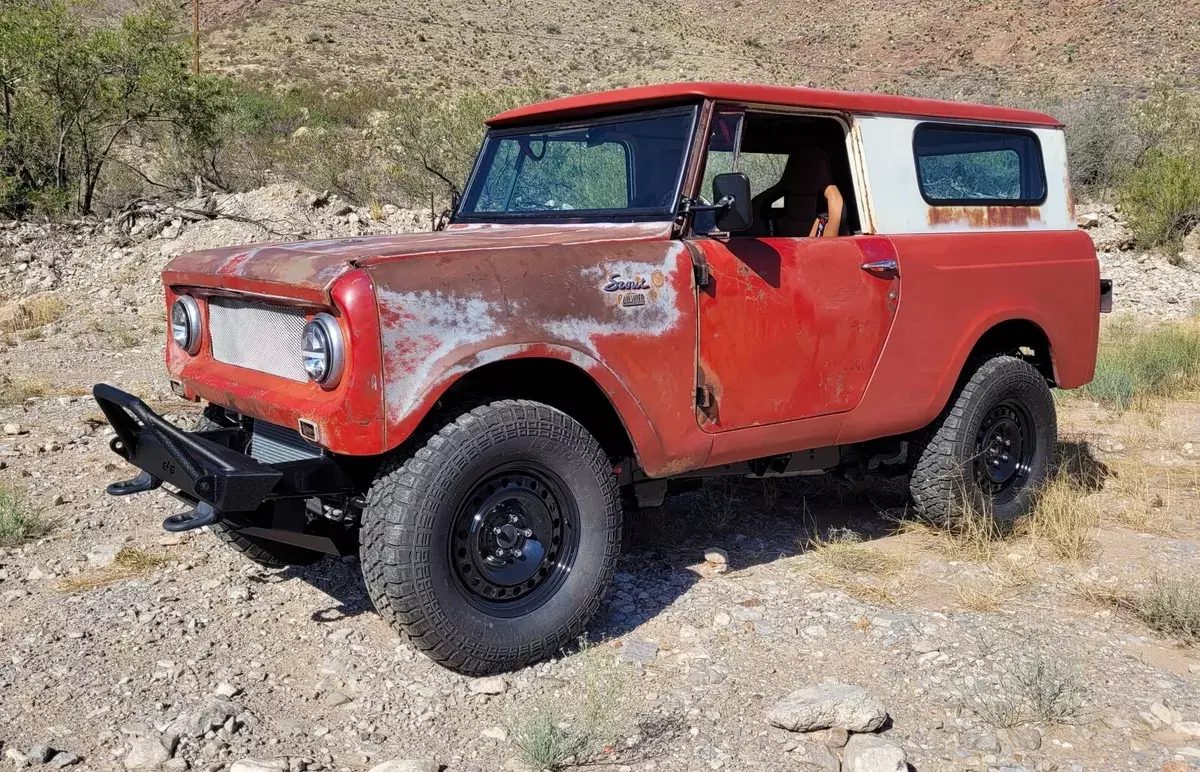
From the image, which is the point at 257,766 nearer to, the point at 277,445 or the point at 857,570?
the point at 277,445

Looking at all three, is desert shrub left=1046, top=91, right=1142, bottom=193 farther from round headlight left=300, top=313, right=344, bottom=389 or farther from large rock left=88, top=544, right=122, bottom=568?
round headlight left=300, top=313, right=344, bottom=389

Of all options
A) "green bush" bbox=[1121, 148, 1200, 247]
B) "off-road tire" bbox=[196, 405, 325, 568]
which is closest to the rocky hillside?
"green bush" bbox=[1121, 148, 1200, 247]

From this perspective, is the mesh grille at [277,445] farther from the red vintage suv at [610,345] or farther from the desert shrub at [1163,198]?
the desert shrub at [1163,198]

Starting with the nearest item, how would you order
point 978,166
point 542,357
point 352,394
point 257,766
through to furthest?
point 257,766, point 352,394, point 542,357, point 978,166

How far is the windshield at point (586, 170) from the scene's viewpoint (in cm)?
417

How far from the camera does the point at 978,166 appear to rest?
521cm

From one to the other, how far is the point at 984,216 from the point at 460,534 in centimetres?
318

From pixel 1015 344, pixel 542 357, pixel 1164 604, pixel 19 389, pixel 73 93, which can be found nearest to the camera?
pixel 542 357

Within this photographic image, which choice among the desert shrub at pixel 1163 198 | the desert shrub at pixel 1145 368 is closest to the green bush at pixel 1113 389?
the desert shrub at pixel 1145 368

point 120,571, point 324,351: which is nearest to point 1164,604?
point 324,351

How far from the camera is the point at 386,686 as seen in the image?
3.60 m

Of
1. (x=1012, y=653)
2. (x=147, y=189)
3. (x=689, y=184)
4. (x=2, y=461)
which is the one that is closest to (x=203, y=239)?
(x=147, y=189)

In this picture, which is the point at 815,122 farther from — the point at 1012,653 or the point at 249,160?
→ the point at 249,160

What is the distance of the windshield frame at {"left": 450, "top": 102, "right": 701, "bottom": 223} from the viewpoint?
4082mm
